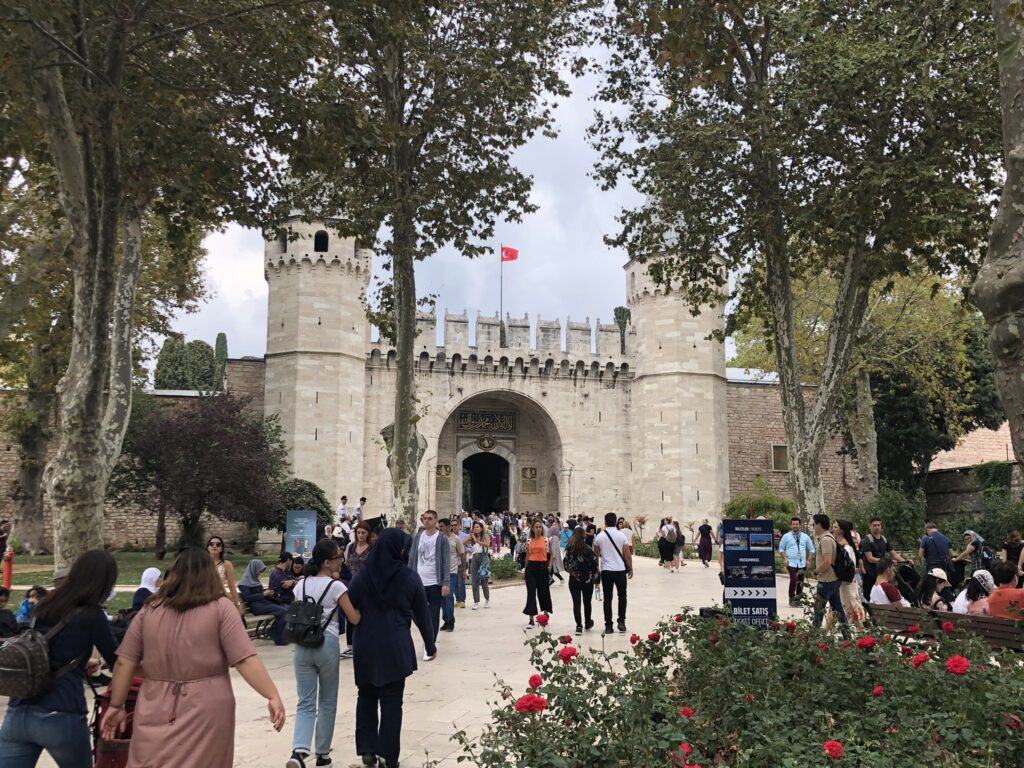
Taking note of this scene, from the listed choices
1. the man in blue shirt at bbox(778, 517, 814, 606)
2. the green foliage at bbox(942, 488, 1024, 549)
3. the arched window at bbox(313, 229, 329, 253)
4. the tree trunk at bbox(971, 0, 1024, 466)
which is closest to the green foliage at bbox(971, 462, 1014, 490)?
the green foliage at bbox(942, 488, 1024, 549)

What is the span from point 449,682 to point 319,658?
2896 mm

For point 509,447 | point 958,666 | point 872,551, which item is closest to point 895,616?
point 872,551

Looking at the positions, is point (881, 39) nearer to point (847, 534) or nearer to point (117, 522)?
point (847, 534)

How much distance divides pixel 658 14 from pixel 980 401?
2846 cm

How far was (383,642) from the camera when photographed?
515cm

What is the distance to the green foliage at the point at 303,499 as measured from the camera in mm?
25531

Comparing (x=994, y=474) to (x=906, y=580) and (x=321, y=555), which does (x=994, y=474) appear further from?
(x=321, y=555)

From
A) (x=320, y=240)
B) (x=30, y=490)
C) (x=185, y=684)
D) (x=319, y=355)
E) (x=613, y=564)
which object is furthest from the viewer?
(x=320, y=240)

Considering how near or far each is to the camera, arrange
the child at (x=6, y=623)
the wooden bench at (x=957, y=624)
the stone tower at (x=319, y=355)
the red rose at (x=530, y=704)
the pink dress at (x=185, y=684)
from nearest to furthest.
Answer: the pink dress at (x=185, y=684) < the red rose at (x=530, y=704) < the child at (x=6, y=623) < the wooden bench at (x=957, y=624) < the stone tower at (x=319, y=355)

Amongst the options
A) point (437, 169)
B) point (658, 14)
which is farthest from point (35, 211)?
point (658, 14)

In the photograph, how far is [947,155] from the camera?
12.4 meters

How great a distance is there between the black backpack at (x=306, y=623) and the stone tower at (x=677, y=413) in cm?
2633

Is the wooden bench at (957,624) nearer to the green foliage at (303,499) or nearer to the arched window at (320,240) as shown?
the green foliage at (303,499)

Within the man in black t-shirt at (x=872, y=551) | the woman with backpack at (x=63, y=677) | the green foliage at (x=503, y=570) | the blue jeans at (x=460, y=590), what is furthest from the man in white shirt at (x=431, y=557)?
the green foliage at (x=503, y=570)
